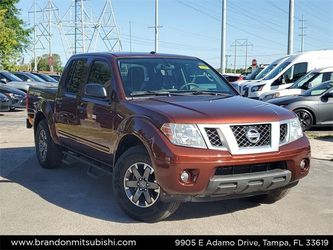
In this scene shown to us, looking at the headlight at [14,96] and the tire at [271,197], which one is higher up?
the headlight at [14,96]

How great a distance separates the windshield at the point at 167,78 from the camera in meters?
6.01

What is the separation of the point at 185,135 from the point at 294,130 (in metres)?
1.37

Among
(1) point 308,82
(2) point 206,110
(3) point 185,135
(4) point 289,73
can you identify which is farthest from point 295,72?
(3) point 185,135

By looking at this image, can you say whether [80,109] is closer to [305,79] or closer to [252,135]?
[252,135]

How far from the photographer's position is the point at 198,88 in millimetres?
6254

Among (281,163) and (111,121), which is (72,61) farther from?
(281,163)

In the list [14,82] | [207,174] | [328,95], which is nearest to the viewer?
[207,174]

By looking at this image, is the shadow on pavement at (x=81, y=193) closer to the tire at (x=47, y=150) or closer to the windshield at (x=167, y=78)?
the tire at (x=47, y=150)

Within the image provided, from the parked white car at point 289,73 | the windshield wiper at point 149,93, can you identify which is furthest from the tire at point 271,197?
the parked white car at point 289,73

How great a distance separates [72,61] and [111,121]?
2092 millimetres

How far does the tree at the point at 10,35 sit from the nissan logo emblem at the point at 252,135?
2933 centimetres

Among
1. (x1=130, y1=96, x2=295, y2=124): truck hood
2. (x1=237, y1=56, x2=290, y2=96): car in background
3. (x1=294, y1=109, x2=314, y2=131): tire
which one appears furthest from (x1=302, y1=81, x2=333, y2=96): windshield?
(x1=130, y1=96, x2=295, y2=124): truck hood

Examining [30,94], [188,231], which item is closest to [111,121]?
[188,231]

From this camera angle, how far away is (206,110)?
5062 millimetres
